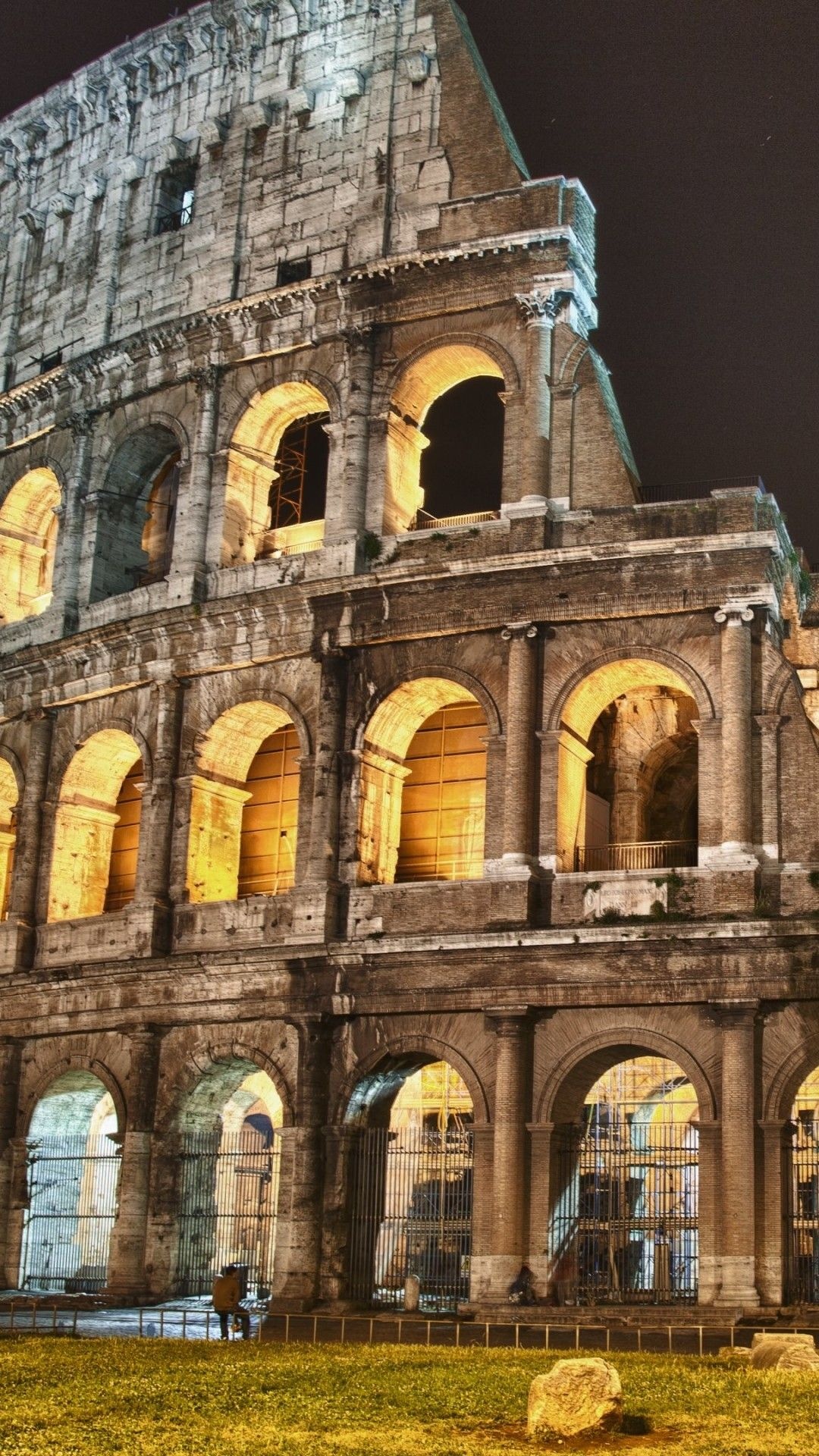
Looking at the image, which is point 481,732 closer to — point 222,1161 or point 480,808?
point 480,808

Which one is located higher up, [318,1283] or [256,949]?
[256,949]

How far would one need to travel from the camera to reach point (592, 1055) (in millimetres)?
19844

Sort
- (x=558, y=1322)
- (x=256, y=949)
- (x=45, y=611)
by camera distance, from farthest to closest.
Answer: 1. (x=45, y=611)
2. (x=256, y=949)
3. (x=558, y=1322)

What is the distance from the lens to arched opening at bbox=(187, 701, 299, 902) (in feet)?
77.1

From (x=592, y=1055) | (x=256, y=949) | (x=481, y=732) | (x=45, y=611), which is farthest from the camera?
(x=45, y=611)

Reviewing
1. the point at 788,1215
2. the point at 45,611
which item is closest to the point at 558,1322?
the point at 788,1215

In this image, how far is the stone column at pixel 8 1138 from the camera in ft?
77.3

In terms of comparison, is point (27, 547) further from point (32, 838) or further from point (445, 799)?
point (445, 799)

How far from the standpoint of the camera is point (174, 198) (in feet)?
91.3

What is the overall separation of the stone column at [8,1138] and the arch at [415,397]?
28.6 ft

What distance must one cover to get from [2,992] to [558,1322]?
9.73 meters

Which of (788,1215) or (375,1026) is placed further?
(375,1026)

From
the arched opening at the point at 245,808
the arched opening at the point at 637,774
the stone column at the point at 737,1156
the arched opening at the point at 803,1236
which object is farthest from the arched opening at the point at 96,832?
the arched opening at the point at 803,1236

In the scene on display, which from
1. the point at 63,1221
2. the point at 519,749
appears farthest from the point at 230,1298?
the point at 63,1221
